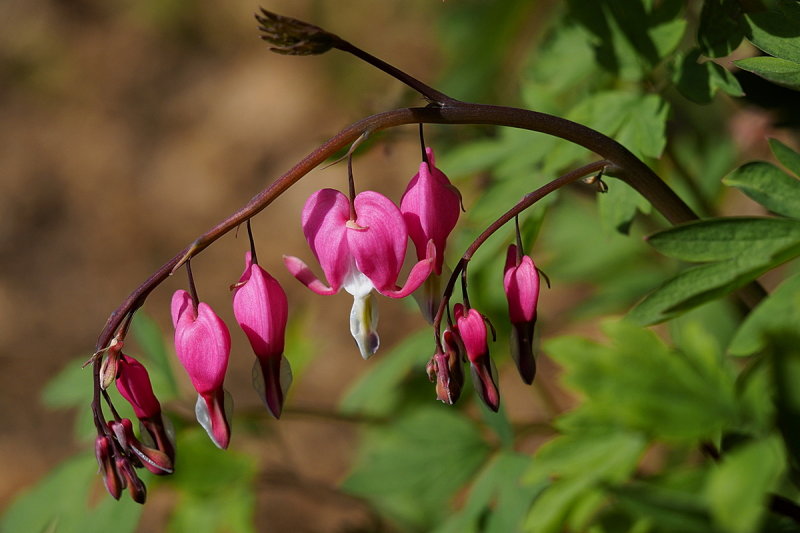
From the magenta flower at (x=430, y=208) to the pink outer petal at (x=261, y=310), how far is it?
0.67 ft

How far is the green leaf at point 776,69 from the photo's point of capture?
44.3 inches

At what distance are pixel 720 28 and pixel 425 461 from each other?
101cm

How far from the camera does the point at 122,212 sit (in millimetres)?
4500

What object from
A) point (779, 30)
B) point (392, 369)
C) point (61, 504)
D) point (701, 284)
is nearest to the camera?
point (701, 284)

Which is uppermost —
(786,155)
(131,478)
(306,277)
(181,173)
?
(786,155)

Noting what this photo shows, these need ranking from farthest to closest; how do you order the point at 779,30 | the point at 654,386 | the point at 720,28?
the point at 720,28 < the point at 779,30 < the point at 654,386

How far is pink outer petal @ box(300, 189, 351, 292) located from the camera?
1104mm

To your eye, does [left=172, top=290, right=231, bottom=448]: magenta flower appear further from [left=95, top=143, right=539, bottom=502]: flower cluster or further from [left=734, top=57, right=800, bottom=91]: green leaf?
[left=734, top=57, right=800, bottom=91]: green leaf

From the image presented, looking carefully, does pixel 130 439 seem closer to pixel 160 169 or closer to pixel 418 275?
pixel 418 275

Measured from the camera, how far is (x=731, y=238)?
107 cm

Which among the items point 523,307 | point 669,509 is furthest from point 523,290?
point 669,509

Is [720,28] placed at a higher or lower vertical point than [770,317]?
higher

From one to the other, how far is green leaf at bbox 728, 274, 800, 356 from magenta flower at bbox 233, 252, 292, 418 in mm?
593

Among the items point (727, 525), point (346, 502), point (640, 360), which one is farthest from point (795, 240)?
point (346, 502)
